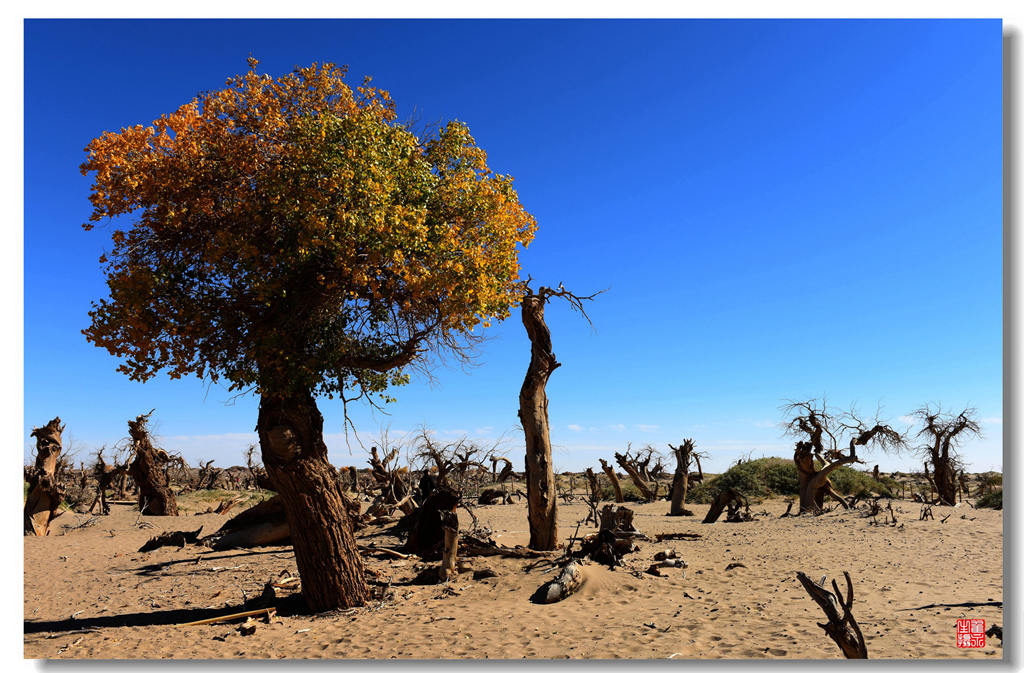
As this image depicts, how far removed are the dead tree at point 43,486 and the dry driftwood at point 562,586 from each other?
17251 mm

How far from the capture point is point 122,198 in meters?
8.23

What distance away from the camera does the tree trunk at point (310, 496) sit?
898cm

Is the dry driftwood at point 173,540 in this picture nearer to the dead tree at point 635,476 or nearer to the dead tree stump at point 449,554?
the dead tree stump at point 449,554

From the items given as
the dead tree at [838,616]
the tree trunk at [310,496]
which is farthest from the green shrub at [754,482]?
the dead tree at [838,616]

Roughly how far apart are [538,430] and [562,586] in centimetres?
417

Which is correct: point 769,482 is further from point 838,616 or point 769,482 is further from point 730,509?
point 838,616

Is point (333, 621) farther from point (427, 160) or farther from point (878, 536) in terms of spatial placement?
point (878, 536)

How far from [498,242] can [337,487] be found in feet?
14.8

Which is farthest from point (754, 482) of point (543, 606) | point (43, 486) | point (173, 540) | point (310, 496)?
point (43, 486)

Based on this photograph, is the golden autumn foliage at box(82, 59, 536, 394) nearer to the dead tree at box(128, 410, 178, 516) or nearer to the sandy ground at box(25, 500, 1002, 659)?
the sandy ground at box(25, 500, 1002, 659)

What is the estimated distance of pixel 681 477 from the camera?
24375 millimetres
